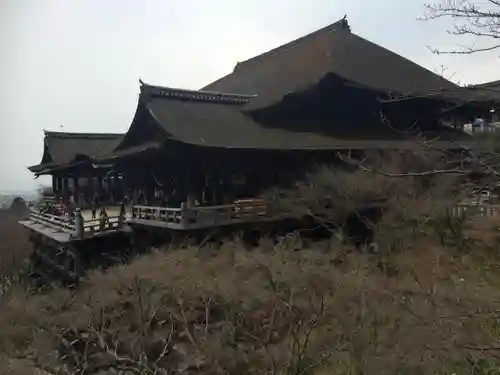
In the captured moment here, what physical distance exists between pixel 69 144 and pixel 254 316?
70.0 feet

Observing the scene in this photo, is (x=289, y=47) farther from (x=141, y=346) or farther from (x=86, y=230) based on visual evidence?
(x=141, y=346)

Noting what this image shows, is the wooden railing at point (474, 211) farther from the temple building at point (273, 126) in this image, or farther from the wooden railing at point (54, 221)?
the wooden railing at point (54, 221)

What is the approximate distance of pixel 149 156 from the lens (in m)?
15.6

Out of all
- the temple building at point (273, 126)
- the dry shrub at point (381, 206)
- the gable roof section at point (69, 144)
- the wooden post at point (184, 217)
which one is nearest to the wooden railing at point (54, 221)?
the temple building at point (273, 126)

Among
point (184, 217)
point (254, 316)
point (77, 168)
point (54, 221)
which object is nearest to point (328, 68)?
point (184, 217)

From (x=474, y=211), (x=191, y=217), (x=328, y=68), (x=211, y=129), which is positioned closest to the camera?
(x=474, y=211)

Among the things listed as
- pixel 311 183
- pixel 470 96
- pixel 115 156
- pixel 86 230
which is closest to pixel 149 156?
pixel 115 156

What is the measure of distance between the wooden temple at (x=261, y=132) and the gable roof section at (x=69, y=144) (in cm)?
268

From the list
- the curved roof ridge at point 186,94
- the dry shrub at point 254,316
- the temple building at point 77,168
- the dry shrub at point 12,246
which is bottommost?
the dry shrub at point 12,246

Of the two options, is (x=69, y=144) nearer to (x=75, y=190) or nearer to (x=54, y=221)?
(x=75, y=190)

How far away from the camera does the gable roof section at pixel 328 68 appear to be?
19.8 m

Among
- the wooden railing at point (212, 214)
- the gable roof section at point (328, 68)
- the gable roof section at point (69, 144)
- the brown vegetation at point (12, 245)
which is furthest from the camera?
the gable roof section at point (69, 144)

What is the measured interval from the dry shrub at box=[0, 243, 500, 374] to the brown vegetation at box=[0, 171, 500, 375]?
26 millimetres

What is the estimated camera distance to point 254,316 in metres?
9.98
